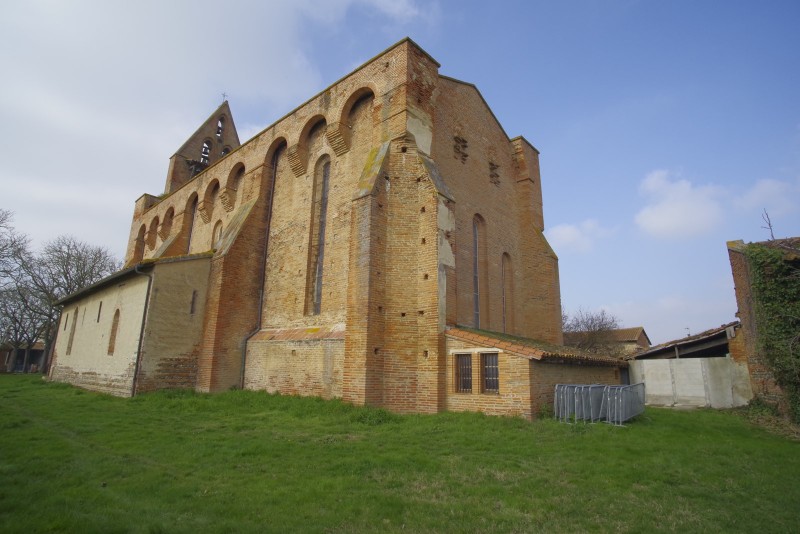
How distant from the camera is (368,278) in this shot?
36.1ft

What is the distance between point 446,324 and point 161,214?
828 inches

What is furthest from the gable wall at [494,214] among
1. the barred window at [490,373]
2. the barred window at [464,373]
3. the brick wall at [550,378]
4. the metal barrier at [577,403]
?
the metal barrier at [577,403]

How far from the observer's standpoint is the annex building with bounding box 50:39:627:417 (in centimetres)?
1071

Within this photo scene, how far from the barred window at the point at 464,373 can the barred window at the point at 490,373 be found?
33cm

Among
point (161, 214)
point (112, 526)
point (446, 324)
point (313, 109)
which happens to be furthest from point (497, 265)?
point (161, 214)

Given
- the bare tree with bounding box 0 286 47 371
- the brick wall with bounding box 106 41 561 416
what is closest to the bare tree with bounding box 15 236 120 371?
the bare tree with bounding box 0 286 47 371

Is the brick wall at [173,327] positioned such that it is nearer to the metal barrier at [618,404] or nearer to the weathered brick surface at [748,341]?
the metal barrier at [618,404]

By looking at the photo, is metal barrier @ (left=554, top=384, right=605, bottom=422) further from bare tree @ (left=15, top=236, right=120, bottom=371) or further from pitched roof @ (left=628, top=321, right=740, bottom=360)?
bare tree @ (left=15, top=236, right=120, bottom=371)

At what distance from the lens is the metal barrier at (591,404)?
973cm

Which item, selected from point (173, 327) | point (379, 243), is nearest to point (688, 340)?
point (379, 243)

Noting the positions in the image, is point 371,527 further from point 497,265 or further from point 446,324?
point 497,265

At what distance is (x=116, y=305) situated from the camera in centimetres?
1585

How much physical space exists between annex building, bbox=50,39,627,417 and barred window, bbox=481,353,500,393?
4 centimetres

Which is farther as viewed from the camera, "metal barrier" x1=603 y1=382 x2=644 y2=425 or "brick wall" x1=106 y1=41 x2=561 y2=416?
"brick wall" x1=106 y1=41 x2=561 y2=416
